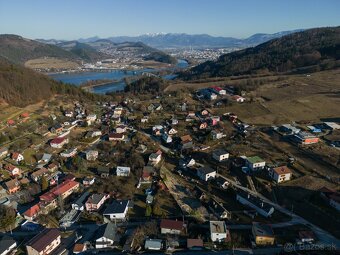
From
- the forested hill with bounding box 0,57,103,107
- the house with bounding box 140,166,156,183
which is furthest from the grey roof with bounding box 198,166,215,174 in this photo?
the forested hill with bounding box 0,57,103,107

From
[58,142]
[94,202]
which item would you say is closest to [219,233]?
[94,202]

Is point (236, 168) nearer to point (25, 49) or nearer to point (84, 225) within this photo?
point (84, 225)

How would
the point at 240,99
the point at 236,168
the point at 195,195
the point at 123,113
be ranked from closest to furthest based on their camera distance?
1. the point at 195,195
2. the point at 236,168
3. the point at 123,113
4. the point at 240,99

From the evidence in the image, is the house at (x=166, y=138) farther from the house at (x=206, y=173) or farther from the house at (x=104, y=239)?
the house at (x=104, y=239)

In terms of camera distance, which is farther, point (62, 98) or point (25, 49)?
point (25, 49)

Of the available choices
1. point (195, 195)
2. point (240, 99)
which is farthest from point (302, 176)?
point (240, 99)
